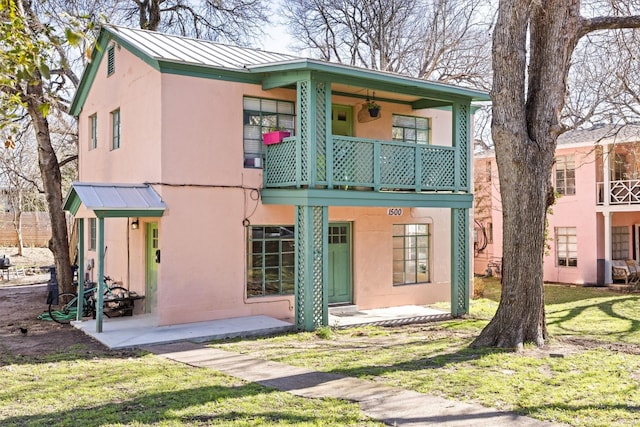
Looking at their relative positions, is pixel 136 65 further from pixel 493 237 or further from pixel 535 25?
pixel 493 237

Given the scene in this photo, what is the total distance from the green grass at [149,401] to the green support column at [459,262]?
7.43 metres

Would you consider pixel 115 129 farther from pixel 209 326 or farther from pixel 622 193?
pixel 622 193

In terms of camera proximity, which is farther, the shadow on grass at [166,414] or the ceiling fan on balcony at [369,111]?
the ceiling fan on balcony at [369,111]

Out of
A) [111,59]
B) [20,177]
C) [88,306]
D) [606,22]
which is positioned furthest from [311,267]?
[20,177]

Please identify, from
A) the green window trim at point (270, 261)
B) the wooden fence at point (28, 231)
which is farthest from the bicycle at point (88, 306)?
the wooden fence at point (28, 231)

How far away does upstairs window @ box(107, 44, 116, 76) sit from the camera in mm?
14641

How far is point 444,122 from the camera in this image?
53.7 feet

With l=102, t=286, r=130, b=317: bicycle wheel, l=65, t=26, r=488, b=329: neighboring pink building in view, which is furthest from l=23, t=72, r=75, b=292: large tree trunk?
l=102, t=286, r=130, b=317: bicycle wheel

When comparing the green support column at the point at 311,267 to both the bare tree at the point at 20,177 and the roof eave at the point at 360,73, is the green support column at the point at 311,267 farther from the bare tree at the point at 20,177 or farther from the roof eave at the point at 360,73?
the bare tree at the point at 20,177

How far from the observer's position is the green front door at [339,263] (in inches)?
566

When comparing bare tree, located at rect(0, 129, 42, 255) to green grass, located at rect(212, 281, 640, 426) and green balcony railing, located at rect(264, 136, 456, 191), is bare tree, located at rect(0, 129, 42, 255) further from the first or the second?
green grass, located at rect(212, 281, 640, 426)

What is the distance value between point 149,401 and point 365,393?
99.0 inches

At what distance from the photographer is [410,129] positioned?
15.8 meters

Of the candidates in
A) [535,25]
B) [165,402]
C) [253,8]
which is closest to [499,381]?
[165,402]
